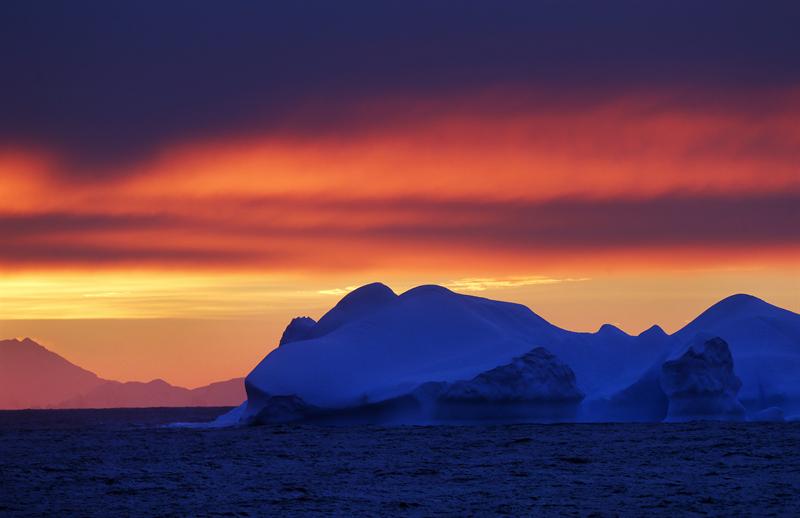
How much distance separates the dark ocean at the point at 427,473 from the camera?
18.1 m

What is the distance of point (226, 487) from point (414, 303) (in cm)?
1880

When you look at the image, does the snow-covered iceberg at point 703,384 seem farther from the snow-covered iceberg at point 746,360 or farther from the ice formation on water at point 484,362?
the snow-covered iceberg at point 746,360

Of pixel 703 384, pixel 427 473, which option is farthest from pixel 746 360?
Result: pixel 427 473

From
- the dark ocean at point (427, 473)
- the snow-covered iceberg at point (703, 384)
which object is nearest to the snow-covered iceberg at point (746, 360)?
the snow-covered iceberg at point (703, 384)

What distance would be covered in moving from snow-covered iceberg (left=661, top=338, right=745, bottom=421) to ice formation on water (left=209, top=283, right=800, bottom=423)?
2.1 inches

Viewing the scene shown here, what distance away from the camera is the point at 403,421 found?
3438cm

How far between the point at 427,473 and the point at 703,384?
1391 centimetres

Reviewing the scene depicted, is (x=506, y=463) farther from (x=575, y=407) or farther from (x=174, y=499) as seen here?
(x=575, y=407)

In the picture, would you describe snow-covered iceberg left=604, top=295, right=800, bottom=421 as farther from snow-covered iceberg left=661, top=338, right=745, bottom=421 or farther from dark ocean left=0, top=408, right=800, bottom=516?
dark ocean left=0, top=408, right=800, bottom=516

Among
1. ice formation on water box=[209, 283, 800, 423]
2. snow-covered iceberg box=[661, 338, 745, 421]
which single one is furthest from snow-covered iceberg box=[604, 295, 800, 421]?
snow-covered iceberg box=[661, 338, 745, 421]

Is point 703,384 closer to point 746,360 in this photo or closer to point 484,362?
point 746,360

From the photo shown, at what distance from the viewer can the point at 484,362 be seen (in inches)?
1388

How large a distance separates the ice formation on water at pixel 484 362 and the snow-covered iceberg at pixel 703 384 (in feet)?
0.18

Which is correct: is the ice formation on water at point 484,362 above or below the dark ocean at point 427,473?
above
